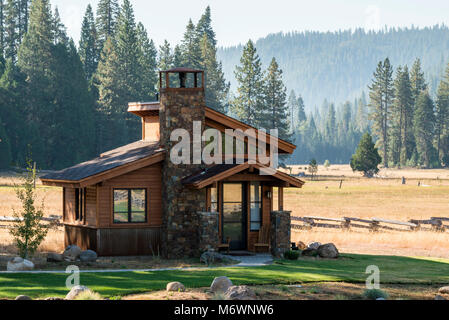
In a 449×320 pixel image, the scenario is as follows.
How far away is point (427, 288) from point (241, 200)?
9.63 meters

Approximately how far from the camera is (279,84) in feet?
327

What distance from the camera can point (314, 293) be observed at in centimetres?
1712

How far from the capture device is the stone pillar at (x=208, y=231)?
81.9 feet

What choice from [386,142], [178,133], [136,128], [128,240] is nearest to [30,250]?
[128,240]

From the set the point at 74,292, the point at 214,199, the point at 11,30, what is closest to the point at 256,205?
the point at 214,199

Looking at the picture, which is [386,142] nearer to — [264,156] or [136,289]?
[264,156]

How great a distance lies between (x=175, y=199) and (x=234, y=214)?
2.50 metres

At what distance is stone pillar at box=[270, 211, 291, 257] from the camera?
25641mm

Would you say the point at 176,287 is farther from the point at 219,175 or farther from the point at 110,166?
the point at 110,166

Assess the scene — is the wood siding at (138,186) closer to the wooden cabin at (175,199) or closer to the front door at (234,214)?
the wooden cabin at (175,199)

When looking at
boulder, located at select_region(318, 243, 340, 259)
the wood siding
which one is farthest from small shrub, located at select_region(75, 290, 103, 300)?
boulder, located at select_region(318, 243, 340, 259)

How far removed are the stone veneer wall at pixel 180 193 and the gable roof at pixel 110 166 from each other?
85cm

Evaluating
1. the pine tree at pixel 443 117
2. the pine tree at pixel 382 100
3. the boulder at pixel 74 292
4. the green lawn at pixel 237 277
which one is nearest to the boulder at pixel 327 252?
the green lawn at pixel 237 277

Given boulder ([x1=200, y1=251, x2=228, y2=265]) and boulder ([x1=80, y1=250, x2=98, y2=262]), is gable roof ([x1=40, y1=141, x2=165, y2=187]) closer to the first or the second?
boulder ([x1=80, y1=250, x2=98, y2=262])
